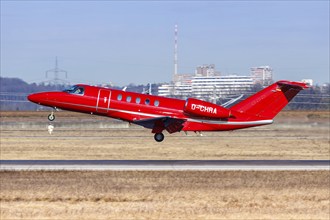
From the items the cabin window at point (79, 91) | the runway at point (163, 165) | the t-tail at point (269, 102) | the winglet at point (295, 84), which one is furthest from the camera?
the runway at point (163, 165)

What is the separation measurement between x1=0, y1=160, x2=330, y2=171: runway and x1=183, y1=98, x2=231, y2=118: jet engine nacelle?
14.0m

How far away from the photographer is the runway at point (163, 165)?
5788 cm

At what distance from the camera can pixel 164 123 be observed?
149 feet

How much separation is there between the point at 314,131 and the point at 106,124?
1153 inches

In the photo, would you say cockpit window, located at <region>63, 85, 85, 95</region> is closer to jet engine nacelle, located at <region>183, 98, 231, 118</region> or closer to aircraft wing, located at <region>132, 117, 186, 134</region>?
aircraft wing, located at <region>132, 117, 186, 134</region>

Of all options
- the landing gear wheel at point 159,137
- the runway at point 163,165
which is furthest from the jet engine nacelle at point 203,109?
the runway at point 163,165

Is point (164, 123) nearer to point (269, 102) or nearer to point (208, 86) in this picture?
point (269, 102)

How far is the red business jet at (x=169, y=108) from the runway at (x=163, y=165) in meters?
11.3

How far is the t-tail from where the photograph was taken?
47.0 meters

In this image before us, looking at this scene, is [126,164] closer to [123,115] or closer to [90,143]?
[123,115]

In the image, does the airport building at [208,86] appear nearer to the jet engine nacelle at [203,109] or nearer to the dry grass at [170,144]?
the dry grass at [170,144]

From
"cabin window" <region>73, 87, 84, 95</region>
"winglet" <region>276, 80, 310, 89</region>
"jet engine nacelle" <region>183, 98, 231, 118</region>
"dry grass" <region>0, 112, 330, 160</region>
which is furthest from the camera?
"dry grass" <region>0, 112, 330, 160</region>

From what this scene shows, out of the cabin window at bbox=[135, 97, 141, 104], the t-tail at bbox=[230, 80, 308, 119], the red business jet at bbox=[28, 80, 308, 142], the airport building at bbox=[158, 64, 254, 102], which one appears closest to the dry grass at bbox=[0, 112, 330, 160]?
the airport building at bbox=[158, 64, 254, 102]

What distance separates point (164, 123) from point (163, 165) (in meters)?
15.5
